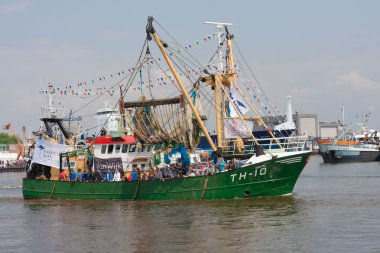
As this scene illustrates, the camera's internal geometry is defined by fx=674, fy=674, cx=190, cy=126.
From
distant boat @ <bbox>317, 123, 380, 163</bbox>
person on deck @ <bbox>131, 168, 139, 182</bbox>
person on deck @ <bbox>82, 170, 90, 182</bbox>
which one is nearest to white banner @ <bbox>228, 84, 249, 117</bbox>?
person on deck @ <bbox>131, 168, 139, 182</bbox>

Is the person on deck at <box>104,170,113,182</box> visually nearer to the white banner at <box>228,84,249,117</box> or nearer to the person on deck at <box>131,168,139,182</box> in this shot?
the person on deck at <box>131,168,139,182</box>

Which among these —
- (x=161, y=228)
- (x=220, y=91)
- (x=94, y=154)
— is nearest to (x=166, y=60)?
(x=220, y=91)

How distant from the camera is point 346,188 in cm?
4694

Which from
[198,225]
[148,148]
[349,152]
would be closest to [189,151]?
[148,148]

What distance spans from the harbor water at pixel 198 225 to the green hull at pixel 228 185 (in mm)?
555

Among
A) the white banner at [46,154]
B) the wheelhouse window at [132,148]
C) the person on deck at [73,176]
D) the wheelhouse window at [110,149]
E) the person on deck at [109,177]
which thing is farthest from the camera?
the white banner at [46,154]

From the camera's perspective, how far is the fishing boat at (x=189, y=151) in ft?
117

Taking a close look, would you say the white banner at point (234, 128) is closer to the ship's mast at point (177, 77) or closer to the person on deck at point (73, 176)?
the ship's mast at point (177, 77)

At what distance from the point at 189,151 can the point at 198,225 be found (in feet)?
39.0

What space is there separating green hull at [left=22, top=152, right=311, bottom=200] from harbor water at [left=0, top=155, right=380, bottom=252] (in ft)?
1.82

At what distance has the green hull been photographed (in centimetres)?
3531

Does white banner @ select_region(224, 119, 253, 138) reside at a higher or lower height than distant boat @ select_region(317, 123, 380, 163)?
higher

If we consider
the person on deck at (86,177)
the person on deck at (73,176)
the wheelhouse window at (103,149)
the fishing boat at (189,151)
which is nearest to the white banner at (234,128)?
the fishing boat at (189,151)

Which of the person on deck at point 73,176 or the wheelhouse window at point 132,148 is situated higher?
the wheelhouse window at point 132,148
